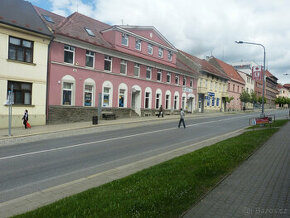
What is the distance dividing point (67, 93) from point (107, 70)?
5.47m

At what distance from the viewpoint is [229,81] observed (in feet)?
179

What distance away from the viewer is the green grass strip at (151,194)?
13.9 ft

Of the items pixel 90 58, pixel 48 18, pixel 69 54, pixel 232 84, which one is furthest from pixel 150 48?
pixel 232 84

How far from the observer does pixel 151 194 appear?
5.03 meters

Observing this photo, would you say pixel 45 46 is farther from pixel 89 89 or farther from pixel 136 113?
pixel 136 113

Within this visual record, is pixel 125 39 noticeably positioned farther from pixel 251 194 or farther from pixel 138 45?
pixel 251 194

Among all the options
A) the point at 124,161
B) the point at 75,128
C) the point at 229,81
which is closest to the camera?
the point at 124,161

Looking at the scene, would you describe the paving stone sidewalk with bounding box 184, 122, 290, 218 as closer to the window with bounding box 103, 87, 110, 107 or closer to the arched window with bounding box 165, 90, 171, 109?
→ the window with bounding box 103, 87, 110, 107

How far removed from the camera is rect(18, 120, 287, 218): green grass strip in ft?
13.9

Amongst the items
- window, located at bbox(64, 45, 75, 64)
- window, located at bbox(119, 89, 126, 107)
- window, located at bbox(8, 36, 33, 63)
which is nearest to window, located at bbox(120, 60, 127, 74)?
window, located at bbox(119, 89, 126, 107)

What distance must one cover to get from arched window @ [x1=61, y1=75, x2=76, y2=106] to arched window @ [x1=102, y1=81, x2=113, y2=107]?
378 cm

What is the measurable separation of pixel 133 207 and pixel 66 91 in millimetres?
19858

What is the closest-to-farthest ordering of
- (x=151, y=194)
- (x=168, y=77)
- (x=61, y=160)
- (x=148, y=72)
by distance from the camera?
1. (x=151, y=194)
2. (x=61, y=160)
3. (x=148, y=72)
4. (x=168, y=77)

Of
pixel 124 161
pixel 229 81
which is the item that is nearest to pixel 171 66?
pixel 229 81
